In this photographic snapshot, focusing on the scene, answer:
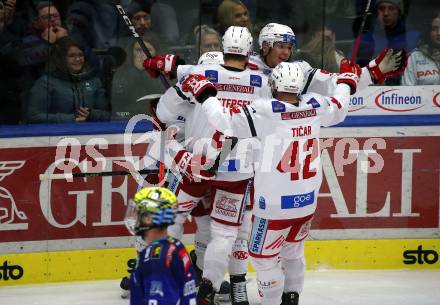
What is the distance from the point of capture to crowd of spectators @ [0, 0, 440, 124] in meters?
8.32

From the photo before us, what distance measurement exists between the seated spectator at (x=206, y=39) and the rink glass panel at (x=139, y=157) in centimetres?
2

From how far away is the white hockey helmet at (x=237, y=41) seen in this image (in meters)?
7.43

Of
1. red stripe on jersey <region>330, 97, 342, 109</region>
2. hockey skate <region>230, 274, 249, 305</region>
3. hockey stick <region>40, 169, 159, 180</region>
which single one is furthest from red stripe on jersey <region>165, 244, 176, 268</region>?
hockey stick <region>40, 169, 159, 180</region>

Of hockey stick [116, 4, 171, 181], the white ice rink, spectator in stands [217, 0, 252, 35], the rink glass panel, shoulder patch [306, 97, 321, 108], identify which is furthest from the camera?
spectator in stands [217, 0, 252, 35]

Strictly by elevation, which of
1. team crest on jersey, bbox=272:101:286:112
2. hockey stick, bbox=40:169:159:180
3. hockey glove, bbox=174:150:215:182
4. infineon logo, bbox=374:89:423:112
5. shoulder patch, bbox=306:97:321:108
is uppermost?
infineon logo, bbox=374:89:423:112

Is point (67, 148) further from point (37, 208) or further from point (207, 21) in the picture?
point (207, 21)

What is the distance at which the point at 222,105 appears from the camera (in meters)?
7.43

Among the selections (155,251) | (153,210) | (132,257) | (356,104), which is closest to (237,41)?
(356,104)

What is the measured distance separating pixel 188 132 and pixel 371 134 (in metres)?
1.64

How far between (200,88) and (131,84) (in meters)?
1.82

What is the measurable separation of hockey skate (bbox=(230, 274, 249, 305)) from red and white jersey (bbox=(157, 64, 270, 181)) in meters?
0.62

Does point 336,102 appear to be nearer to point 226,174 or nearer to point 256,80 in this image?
A: point 256,80

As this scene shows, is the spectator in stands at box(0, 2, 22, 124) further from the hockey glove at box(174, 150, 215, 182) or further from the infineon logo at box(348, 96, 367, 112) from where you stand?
the infineon logo at box(348, 96, 367, 112)

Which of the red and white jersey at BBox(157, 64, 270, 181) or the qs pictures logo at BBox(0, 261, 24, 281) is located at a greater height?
the red and white jersey at BBox(157, 64, 270, 181)
